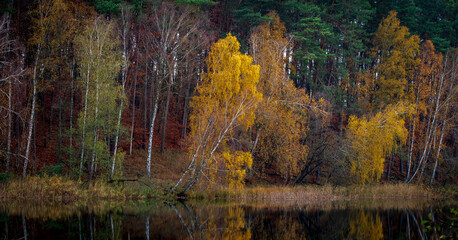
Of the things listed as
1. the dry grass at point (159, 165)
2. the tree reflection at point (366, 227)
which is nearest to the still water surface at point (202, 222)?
the tree reflection at point (366, 227)

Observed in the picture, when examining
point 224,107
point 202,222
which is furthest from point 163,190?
point 202,222

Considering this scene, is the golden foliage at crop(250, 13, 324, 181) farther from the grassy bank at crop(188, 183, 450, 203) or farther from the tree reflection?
the tree reflection

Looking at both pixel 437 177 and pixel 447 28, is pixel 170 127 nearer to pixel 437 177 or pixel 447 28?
pixel 437 177

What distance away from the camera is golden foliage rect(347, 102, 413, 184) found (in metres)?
28.5

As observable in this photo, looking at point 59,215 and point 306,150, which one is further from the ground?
point 306,150

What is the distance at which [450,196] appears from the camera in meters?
32.0

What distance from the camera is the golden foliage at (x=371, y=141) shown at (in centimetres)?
2847

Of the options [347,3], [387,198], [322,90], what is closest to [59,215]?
[387,198]

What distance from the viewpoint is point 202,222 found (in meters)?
16.1

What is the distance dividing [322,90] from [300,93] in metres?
11.0

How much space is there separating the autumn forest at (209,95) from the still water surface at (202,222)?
13.5ft

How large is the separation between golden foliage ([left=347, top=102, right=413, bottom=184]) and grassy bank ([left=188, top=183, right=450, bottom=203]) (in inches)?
41.2

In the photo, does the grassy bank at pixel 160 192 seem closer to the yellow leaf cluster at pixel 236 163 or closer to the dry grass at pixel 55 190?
the dry grass at pixel 55 190

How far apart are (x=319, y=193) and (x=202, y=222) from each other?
1345 centimetres
